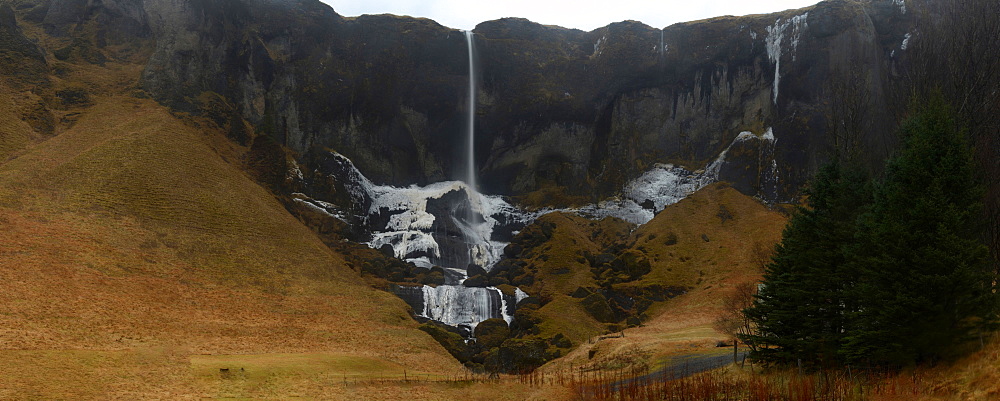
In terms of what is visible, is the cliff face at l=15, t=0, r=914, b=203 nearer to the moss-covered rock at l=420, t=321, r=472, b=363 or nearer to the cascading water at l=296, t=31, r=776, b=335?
the cascading water at l=296, t=31, r=776, b=335

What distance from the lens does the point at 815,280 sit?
89.2 feet

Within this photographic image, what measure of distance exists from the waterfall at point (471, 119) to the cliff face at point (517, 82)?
110cm

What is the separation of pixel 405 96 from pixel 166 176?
50047mm

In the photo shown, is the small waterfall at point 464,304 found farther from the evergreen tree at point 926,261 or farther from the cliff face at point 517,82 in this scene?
the evergreen tree at point 926,261

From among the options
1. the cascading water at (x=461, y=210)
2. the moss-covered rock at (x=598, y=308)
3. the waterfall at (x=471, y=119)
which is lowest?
the moss-covered rock at (x=598, y=308)

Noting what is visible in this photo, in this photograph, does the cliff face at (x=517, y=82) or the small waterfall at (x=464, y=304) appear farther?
the cliff face at (x=517, y=82)

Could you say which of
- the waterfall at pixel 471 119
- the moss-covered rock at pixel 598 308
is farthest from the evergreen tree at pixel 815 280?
the waterfall at pixel 471 119

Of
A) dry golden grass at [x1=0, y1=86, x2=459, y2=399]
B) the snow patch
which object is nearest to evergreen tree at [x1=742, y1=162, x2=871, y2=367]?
dry golden grass at [x1=0, y1=86, x2=459, y2=399]

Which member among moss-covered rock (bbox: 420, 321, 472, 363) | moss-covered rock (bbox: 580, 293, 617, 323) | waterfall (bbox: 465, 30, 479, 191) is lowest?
moss-covered rock (bbox: 420, 321, 472, 363)

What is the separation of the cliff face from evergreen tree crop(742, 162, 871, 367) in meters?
66.3

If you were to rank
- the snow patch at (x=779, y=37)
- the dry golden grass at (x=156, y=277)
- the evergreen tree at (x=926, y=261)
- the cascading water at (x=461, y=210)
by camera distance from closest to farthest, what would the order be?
the evergreen tree at (x=926, y=261) → the dry golden grass at (x=156, y=277) → the cascading water at (x=461, y=210) → the snow patch at (x=779, y=37)

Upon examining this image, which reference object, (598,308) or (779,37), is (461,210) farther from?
(779,37)

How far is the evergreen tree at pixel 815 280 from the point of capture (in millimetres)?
26344

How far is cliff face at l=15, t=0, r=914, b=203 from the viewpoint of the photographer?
89.9 meters
